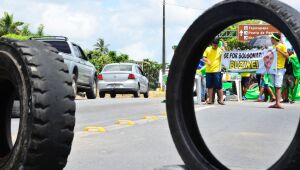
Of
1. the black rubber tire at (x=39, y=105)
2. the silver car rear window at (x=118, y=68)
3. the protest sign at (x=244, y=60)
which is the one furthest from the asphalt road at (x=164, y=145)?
the silver car rear window at (x=118, y=68)

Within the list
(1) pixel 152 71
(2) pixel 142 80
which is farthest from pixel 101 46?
(2) pixel 142 80

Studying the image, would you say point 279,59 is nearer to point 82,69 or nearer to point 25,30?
point 82,69

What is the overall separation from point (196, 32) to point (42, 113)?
112cm

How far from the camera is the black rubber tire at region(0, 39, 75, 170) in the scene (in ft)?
10.1

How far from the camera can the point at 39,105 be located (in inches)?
121

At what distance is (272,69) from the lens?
43.9ft

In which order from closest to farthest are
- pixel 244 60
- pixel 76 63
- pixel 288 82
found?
pixel 288 82 < pixel 76 63 < pixel 244 60

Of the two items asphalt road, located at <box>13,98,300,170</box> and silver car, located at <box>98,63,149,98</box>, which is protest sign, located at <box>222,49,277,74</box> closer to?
silver car, located at <box>98,63,149,98</box>

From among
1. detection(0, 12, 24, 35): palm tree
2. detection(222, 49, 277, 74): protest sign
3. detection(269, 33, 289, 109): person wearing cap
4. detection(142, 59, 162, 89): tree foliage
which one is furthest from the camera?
detection(142, 59, 162, 89): tree foliage

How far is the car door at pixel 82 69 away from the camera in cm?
1855

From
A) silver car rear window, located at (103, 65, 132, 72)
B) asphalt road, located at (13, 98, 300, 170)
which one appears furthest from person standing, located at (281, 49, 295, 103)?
silver car rear window, located at (103, 65, 132, 72)

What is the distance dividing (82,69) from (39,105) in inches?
627

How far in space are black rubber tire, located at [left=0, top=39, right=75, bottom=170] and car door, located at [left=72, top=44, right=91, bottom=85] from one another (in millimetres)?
15000

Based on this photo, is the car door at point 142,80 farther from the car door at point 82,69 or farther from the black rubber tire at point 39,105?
the black rubber tire at point 39,105
